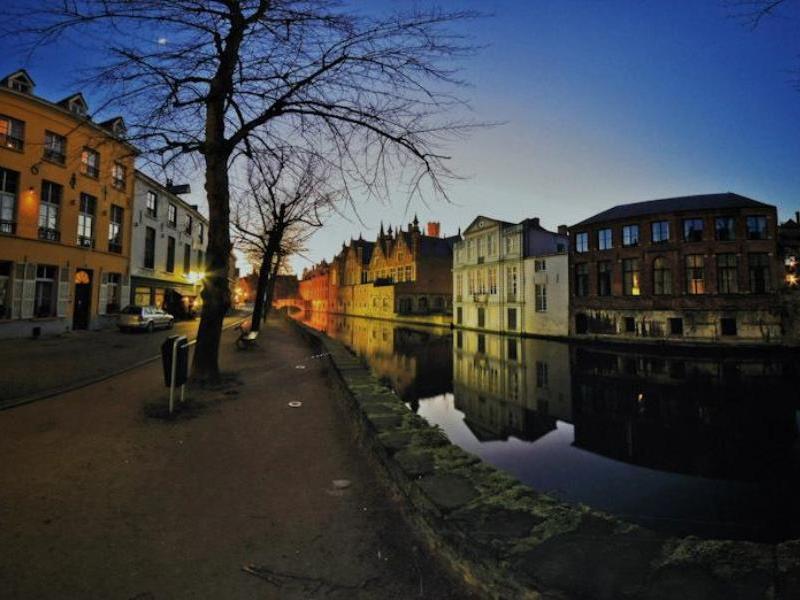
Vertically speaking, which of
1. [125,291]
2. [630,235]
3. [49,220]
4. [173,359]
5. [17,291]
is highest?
[630,235]

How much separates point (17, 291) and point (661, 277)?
129 feet

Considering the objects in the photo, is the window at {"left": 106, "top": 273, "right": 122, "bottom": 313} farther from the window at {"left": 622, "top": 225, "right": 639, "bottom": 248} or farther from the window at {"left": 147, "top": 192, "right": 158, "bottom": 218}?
the window at {"left": 622, "top": 225, "right": 639, "bottom": 248}

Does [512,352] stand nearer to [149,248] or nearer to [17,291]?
[17,291]

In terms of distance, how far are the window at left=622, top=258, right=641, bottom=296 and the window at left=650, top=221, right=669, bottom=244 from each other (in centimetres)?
198

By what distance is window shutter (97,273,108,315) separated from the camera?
2303 centimetres

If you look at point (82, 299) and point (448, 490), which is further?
point (82, 299)

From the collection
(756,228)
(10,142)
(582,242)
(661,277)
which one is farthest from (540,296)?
(10,142)

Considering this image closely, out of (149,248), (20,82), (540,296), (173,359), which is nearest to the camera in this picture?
(173,359)

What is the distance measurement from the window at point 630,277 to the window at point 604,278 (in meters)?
1.11

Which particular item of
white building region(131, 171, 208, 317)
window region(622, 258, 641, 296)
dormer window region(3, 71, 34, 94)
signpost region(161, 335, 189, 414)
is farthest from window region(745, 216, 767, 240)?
dormer window region(3, 71, 34, 94)

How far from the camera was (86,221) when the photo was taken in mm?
21859

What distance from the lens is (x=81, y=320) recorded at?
22078 mm

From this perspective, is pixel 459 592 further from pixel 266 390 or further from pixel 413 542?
pixel 266 390

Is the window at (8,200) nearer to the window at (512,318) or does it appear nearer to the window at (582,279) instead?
the window at (512,318)
